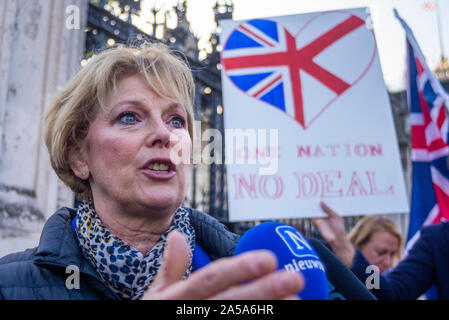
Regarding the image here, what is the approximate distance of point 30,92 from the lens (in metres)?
3.58

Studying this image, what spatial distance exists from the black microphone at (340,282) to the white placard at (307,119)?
1.26 m

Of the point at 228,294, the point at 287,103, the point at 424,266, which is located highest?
the point at 287,103

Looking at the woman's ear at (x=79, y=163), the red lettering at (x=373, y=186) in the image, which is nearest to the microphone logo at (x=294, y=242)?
the woman's ear at (x=79, y=163)

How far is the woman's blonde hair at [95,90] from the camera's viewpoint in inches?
69.9

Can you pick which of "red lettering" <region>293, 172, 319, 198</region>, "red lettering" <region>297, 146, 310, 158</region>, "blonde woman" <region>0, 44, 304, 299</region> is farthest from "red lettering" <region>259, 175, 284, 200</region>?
"blonde woman" <region>0, 44, 304, 299</region>

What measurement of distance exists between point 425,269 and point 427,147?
1.58 m

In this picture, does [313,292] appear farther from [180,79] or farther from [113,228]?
[180,79]

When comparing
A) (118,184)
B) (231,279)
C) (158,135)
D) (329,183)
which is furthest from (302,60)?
(231,279)

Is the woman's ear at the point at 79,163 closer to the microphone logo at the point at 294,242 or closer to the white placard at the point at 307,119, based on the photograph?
the microphone logo at the point at 294,242

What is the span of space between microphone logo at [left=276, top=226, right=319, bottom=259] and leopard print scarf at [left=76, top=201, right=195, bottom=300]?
1.96ft

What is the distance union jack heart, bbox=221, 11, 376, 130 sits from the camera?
324 cm
